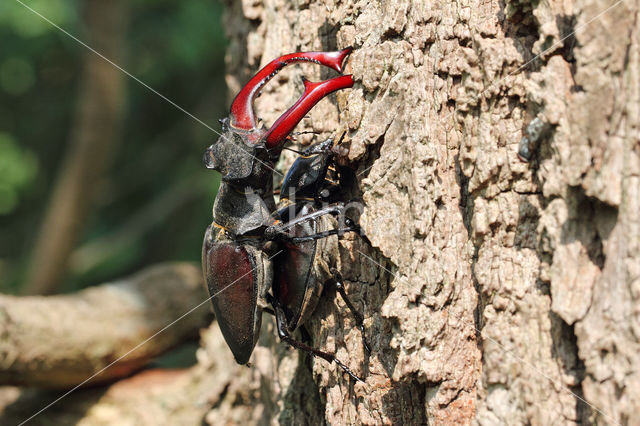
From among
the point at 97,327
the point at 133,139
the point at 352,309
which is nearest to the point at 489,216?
the point at 352,309

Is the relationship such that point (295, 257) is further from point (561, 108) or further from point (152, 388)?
point (152, 388)

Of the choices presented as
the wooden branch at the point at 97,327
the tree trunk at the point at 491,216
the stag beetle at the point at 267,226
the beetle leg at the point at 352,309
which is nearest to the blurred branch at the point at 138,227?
the wooden branch at the point at 97,327

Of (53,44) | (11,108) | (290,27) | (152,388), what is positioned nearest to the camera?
(290,27)

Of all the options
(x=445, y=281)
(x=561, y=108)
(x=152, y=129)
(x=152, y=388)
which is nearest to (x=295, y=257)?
(x=445, y=281)

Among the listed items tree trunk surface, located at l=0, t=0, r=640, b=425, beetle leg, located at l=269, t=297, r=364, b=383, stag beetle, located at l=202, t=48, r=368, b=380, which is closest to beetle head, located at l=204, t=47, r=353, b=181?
stag beetle, located at l=202, t=48, r=368, b=380

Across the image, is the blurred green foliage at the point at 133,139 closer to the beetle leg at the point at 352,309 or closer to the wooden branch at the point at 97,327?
the wooden branch at the point at 97,327

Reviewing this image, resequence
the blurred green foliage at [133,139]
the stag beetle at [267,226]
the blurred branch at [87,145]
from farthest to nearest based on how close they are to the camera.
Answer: the blurred green foliage at [133,139] → the blurred branch at [87,145] → the stag beetle at [267,226]
